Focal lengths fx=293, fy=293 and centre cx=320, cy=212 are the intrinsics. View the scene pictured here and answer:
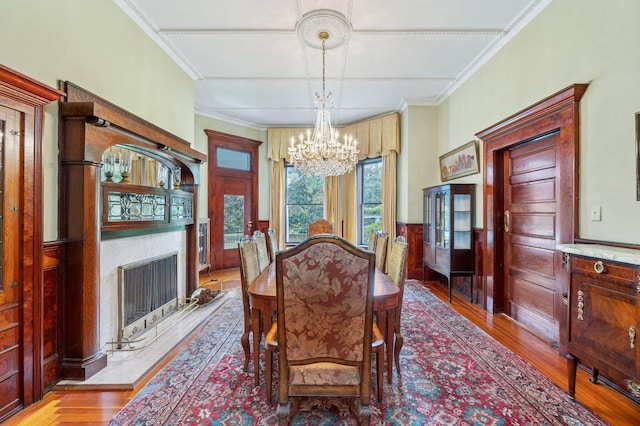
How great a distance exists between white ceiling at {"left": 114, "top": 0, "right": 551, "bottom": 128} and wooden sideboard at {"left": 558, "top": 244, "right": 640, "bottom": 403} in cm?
237

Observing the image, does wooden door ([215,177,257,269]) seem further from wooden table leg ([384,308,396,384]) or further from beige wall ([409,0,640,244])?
beige wall ([409,0,640,244])

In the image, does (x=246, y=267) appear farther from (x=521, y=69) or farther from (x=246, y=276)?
(x=521, y=69)

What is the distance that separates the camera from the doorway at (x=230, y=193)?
567 cm

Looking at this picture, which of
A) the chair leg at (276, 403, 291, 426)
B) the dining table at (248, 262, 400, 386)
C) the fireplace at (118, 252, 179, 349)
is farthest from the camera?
the fireplace at (118, 252, 179, 349)

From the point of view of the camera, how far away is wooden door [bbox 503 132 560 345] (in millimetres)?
2701

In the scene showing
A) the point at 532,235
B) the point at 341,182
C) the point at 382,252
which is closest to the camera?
the point at 382,252

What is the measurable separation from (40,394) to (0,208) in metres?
1.19

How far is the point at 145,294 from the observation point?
2867 mm

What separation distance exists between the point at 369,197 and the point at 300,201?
151 centimetres

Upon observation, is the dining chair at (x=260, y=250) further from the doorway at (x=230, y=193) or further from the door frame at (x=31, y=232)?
the doorway at (x=230, y=193)

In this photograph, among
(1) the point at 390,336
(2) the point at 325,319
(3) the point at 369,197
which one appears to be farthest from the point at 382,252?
(3) the point at 369,197

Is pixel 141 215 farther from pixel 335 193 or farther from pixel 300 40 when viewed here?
pixel 335 193

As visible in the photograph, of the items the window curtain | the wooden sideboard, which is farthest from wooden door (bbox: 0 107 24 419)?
the window curtain

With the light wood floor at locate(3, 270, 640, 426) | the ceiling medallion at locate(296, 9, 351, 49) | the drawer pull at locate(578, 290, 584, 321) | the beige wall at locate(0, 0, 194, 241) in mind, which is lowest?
the light wood floor at locate(3, 270, 640, 426)
